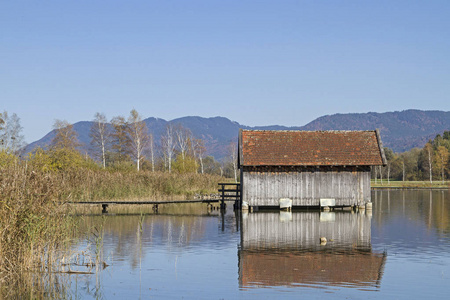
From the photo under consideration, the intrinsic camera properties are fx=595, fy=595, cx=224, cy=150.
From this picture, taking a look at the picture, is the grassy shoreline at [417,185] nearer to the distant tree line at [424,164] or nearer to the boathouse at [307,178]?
the distant tree line at [424,164]

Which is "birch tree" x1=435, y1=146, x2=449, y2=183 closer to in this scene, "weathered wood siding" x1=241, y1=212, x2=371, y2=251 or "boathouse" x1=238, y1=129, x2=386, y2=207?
"boathouse" x1=238, y1=129, x2=386, y2=207

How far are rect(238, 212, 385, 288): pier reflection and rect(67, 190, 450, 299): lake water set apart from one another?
31mm

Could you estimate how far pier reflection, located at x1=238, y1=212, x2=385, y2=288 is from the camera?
1655 cm

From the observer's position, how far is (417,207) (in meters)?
44.8

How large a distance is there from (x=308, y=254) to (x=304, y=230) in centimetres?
720

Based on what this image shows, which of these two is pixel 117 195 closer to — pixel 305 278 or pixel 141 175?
pixel 141 175

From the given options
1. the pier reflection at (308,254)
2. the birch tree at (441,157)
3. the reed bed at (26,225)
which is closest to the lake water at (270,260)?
the pier reflection at (308,254)

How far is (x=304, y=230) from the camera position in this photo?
27.8m

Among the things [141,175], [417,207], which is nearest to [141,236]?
[141,175]

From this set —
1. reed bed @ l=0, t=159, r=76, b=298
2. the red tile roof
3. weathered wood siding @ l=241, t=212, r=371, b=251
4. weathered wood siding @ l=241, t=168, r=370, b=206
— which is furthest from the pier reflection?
the red tile roof

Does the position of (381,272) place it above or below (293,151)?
below

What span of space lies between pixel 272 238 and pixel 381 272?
7844 millimetres

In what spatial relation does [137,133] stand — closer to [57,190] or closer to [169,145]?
[169,145]

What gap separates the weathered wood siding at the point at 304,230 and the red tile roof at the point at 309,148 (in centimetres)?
330
